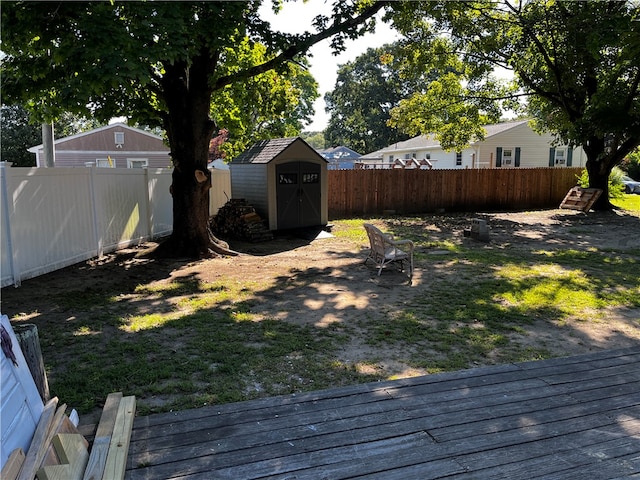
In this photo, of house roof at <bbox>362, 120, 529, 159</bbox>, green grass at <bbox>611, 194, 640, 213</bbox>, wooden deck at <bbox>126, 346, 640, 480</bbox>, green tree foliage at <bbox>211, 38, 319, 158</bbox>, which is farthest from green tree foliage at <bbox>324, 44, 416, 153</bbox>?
wooden deck at <bbox>126, 346, 640, 480</bbox>

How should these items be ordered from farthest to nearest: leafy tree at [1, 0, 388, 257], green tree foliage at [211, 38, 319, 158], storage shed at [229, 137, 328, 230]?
storage shed at [229, 137, 328, 230] → green tree foliage at [211, 38, 319, 158] → leafy tree at [1, 0, 388, 257]

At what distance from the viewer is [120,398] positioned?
317cm

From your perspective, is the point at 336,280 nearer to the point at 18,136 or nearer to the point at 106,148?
the point at 106,148

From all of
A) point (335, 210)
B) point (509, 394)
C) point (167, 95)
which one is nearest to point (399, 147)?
point (335, 210)

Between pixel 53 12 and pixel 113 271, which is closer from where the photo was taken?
pixel 53 12

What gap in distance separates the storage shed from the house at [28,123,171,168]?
42.8 ft

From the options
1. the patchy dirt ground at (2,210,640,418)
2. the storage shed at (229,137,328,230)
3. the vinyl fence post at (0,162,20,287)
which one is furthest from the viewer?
the storage shed at (229,137,328,230)

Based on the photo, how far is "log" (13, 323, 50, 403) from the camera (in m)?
2.80

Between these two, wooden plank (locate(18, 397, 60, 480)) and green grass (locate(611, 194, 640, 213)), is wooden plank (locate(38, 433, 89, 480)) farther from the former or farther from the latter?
green grass (locate(611, 194, 640, 213))

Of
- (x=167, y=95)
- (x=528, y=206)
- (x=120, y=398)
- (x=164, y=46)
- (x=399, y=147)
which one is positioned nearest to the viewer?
(x=120, y=398)

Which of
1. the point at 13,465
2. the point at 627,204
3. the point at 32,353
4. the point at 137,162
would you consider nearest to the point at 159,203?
the point at 32,353

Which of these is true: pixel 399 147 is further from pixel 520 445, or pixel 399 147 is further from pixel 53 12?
pixel 520 445

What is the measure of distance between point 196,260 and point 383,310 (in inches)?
174

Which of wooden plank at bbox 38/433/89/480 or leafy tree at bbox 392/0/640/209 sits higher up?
leafy tree at bbox 392/0/640/209
